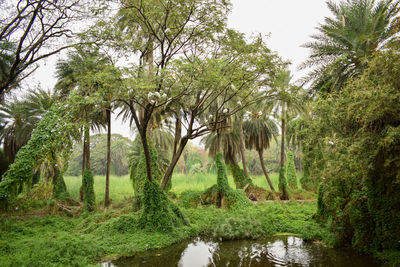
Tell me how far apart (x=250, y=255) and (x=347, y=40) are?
33.8 ft

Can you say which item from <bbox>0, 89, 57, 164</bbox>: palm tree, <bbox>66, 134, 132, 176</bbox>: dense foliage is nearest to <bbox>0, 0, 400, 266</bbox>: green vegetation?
<bbox>0, 89, 57, 164</bbox>: palm tree

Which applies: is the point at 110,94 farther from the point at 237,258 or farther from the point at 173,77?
the point at 237,258

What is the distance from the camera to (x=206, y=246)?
9.43m

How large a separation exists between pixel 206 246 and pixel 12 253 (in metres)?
5.67

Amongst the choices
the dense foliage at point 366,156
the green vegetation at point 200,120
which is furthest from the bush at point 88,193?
the dense foliage at point 366,156

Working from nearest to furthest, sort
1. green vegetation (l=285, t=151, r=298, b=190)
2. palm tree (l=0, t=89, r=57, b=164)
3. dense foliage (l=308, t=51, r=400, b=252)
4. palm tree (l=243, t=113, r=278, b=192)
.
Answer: dense foliage (l=308, t=51, r=400, b=252), palm tree (l=0, t=89, r=57, b=164), palm tree (l=243, t=113, r=278, b=192), green vegetation (l=285, t=151, r=298, b=190)

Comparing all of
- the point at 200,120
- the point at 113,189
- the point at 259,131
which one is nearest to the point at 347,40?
the point at 200,120

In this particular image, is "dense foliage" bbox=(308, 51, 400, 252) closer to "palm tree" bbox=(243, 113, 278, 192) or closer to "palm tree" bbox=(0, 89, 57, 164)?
"palm tree" bbox=(243, 113, 278, 192)

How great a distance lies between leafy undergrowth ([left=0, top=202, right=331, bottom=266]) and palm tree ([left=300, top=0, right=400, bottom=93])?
6.27m

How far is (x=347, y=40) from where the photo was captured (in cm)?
1290

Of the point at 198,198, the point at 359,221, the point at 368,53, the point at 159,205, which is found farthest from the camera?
the point at 198,198

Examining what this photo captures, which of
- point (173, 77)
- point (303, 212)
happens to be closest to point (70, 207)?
point (173, 77)

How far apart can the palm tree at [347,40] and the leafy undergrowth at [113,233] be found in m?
6.27

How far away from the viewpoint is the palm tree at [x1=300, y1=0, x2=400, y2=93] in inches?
482
